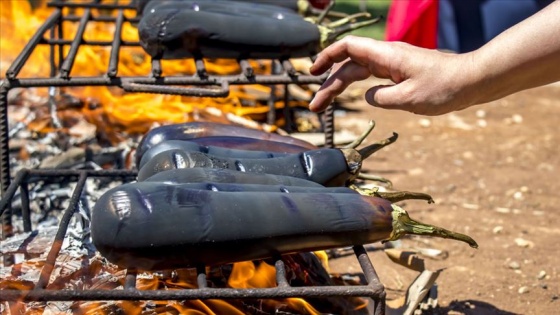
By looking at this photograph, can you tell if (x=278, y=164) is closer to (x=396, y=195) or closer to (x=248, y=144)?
(x=248, y=144)

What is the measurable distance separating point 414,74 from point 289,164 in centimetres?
67

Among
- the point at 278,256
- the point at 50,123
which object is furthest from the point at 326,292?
the point at 50,123

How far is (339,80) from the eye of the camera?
2.53m

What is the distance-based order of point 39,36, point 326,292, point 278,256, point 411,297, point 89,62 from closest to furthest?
1. point 326,292
2. point 278,256
3. point 411,297
4. point 39,36
5. point 89,62

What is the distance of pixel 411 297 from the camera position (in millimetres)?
3039

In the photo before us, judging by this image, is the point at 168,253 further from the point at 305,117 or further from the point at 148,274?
the point at 305,117

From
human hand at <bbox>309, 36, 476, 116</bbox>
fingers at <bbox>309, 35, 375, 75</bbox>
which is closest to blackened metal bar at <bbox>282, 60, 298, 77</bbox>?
fingers at <bbox>309, 35, 375, 75</bbox>

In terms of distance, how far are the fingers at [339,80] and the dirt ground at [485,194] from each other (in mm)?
1215

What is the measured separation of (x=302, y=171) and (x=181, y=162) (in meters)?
0.42

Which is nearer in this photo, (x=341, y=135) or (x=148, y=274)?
(x=148, y=274)

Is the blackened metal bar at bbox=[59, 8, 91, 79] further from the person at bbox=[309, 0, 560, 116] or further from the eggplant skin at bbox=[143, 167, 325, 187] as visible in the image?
the person at bbox=[309, 0, 560, 116]

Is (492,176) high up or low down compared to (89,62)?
down

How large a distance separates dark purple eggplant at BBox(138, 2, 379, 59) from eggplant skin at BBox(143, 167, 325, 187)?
1.25 metres

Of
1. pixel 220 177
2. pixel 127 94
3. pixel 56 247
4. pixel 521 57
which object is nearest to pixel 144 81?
pixel 220 177
